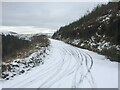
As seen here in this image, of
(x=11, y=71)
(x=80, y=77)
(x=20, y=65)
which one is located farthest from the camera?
(x=20, y=65)

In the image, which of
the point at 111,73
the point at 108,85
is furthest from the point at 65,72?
the point at 108,85

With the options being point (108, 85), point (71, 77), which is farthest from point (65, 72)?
point (108, 85)

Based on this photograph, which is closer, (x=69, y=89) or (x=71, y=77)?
(x=69, y=89)

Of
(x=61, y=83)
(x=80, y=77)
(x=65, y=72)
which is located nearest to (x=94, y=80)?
(x=80, y=77)

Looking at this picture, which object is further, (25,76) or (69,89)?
(25,76)

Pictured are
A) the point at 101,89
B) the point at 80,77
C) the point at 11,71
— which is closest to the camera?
the point at 101,89

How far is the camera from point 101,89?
1022 cm

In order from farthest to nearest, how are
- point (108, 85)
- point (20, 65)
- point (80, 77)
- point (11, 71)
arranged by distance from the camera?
point (20, 65), point (11, 71), point (80, 77), point (108, 85)

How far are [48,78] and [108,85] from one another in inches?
118

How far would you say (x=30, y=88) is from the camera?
34.3ft

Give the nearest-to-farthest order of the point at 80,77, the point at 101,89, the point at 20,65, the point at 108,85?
the point at 101,89, the point at 108,85, the point at 80,77, the point at 20,65

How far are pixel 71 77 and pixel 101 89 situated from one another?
2766mm

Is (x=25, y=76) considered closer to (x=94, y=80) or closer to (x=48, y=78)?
(x=48, y=78)

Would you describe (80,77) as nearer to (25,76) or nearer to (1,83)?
(25,76)
